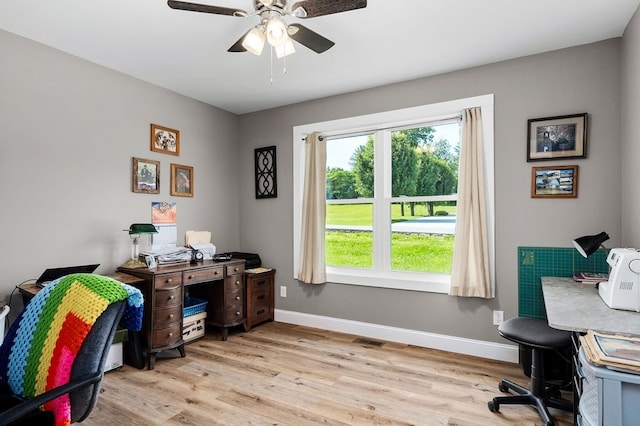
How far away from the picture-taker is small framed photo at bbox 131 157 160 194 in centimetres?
319

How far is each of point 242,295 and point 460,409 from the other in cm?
228

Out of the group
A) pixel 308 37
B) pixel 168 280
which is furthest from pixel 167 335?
pixel 308 37

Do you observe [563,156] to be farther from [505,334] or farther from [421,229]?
[505,334]

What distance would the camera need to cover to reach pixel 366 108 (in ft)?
11.5

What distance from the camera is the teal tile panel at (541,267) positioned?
101 inches

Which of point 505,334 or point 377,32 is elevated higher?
point 377,32

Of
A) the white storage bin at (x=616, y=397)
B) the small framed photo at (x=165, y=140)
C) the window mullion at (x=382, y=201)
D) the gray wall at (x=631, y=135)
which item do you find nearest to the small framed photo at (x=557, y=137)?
the gray wall at (x=631, y=135)

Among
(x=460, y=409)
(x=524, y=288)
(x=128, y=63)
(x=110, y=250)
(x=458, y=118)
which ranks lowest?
(x=460, y=409)

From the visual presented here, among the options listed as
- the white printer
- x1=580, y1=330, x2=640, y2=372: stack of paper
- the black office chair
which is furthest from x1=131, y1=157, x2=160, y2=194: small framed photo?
the white printer

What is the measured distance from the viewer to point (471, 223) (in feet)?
9.61

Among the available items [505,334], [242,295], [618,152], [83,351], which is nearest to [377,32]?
[618,152]

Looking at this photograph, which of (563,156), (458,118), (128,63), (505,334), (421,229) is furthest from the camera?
(421,229)

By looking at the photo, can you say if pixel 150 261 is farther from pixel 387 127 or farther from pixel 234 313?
pixel 387 127

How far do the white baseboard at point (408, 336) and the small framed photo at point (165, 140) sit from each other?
212 centimetres
